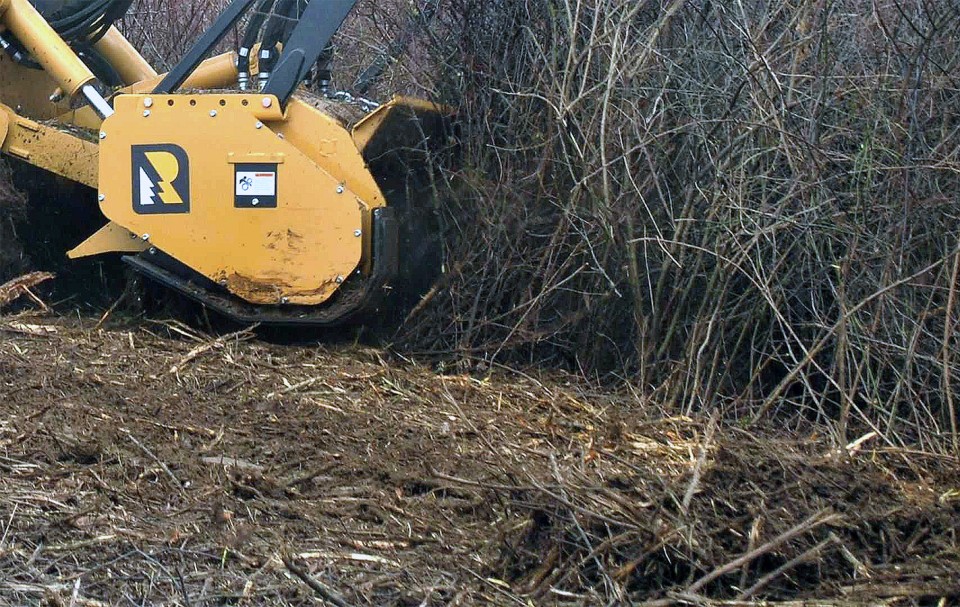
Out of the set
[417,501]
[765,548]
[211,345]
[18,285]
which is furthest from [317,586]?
[18,285]

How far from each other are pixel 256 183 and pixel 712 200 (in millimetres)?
1824

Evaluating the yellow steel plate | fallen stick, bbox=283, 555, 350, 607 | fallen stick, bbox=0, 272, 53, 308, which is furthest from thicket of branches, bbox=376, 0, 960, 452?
fallen stick, bbox=283, 555, 350, 607

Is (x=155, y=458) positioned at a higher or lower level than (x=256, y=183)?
lower

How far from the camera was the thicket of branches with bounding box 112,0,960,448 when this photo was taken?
4.39m

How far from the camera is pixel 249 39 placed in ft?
18.2

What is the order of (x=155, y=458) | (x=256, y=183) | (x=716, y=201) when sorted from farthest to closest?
1. (x=256, y=183)
2. (x=716, y=201)
3. (x=155, y=458)

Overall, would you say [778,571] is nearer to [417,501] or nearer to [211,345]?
[417,501]

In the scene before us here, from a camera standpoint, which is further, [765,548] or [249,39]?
[249,39]

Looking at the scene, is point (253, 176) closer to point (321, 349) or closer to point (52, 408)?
point (321, 349)

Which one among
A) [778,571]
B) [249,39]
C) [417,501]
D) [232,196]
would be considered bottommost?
[417,501]

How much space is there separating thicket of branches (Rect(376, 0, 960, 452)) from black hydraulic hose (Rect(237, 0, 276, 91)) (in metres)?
0.83

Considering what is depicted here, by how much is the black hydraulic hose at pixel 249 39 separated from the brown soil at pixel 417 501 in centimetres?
150

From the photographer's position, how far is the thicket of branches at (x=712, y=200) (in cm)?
439

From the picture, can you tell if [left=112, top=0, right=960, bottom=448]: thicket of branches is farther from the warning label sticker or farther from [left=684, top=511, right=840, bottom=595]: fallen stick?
[left=684, top=511, right=840, bottom=595]: fallen stick
